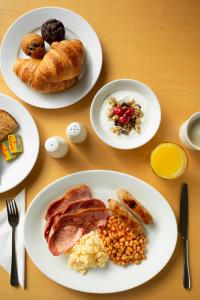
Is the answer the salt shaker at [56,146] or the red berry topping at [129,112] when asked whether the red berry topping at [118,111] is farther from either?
the salt shaker at [56,146]

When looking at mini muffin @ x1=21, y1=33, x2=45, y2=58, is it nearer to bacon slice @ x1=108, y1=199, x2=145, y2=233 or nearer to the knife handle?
bacon slice @ x1=108, y1=199, x2=145, y2=233

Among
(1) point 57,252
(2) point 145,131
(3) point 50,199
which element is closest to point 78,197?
(3) point 50,199

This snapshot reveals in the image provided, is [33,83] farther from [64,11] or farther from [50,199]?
[50,199]

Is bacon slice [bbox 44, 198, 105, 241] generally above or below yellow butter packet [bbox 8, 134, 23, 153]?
below

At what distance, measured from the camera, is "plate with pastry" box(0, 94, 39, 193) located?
51.8 inches

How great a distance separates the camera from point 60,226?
130 cm

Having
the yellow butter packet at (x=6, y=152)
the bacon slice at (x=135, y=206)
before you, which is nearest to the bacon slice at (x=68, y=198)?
the bacon slice at (x=135, y=206)

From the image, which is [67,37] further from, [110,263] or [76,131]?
[110,263]

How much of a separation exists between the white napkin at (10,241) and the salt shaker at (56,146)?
0.60 feet

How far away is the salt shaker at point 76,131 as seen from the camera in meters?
1.24

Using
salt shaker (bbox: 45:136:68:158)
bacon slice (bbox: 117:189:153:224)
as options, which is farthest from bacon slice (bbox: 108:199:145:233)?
salt shaker (bbox: 45:136:68:158)

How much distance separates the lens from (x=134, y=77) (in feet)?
4.39

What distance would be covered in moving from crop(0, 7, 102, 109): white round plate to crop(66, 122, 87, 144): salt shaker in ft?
0.37

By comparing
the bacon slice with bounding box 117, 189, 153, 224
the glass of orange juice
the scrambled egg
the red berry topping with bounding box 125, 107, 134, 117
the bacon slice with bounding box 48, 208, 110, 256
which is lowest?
the scrambled egg
